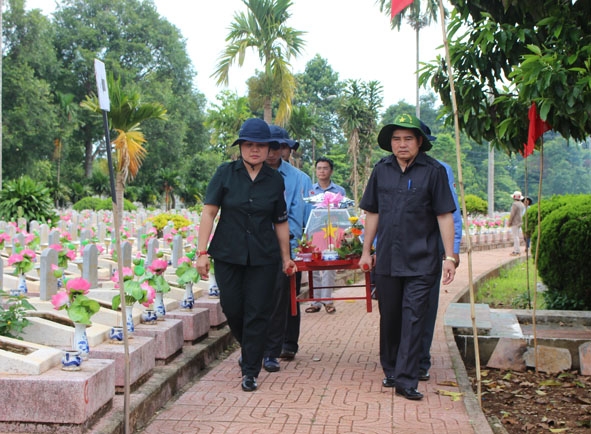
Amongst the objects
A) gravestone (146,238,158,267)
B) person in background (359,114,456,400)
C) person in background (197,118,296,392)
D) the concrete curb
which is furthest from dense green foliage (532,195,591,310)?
person in background (197,118,296,392)

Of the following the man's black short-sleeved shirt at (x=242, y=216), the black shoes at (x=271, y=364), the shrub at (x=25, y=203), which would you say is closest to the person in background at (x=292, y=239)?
the black shoes at (x=271, y=364)

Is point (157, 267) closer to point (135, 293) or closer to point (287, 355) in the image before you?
point (135, 293)

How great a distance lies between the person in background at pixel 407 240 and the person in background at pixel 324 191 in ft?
8.01

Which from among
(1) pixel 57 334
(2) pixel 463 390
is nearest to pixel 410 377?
(2) pixel 463 390

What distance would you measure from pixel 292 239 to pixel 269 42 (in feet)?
53.6

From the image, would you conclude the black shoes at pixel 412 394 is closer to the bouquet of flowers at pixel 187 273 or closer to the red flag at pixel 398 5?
the bouquet of flowers at pixel 187 273

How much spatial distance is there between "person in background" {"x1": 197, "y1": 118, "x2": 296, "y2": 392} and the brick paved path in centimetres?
34

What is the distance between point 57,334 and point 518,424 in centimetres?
321

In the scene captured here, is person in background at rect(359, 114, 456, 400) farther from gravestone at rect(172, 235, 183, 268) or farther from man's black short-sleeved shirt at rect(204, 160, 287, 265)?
gravestone at rect(172, 235, 183, 268)

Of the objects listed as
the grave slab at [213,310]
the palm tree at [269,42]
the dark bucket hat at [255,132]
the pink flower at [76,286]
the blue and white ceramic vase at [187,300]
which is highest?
the palm tree at [269,42]

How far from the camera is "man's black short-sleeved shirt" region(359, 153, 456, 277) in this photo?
17.0ft

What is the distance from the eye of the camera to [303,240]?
21.7 feet

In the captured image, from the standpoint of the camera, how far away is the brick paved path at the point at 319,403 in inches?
177

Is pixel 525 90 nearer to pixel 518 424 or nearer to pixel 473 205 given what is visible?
pixel 518 424
